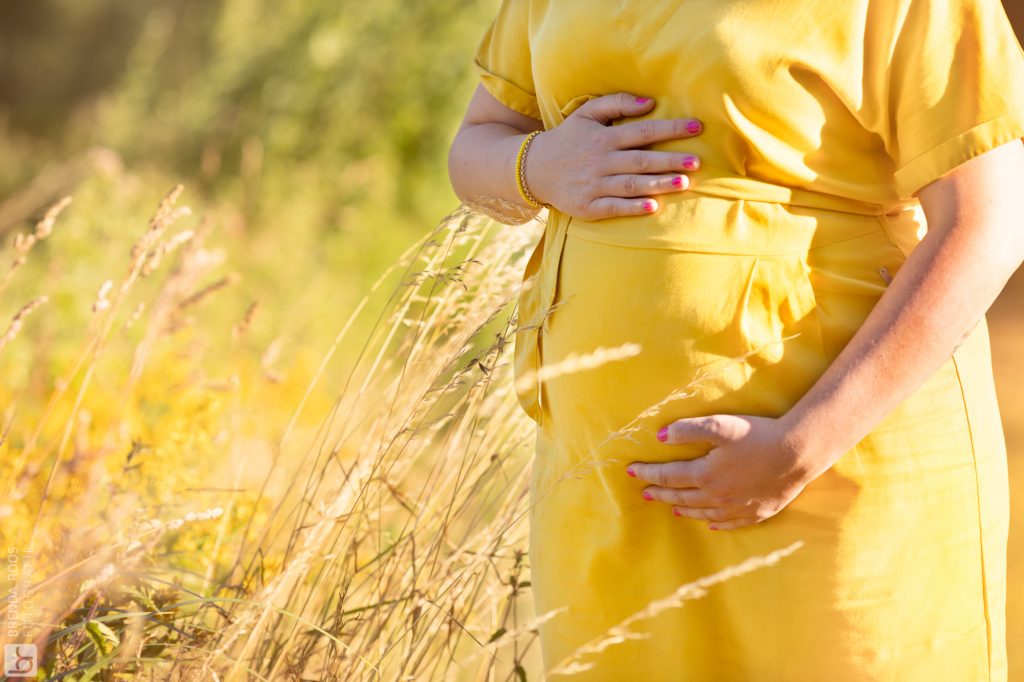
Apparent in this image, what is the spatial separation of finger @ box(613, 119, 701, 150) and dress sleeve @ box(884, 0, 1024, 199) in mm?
266

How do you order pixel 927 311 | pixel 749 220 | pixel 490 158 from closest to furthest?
1. pixel 927 311
2. pixel 749 220
3. pixel 490 158

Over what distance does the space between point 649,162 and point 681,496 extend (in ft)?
1.52

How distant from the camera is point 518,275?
2080 millimetres

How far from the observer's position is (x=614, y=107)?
58.4 inches

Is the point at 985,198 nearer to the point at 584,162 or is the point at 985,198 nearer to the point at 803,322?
the point at 803,322

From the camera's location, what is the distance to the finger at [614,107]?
1.47m

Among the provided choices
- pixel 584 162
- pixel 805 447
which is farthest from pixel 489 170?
pixel 805 447

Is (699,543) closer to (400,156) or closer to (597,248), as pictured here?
(597,248)

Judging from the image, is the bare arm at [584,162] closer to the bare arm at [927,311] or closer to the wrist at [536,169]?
the wrist at [536,169]

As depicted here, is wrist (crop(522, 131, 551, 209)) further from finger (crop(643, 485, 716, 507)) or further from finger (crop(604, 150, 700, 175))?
finger (crop(643, 485, 716, 507))

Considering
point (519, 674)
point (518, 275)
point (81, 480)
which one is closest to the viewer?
point (519, 674)

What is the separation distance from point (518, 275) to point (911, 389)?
0.95 m

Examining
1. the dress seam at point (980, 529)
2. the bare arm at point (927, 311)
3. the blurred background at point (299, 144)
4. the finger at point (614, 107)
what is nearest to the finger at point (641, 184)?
the finger at point (614, 107)

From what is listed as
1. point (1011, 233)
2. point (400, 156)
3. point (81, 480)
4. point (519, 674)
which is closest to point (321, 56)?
point (400, 156)
